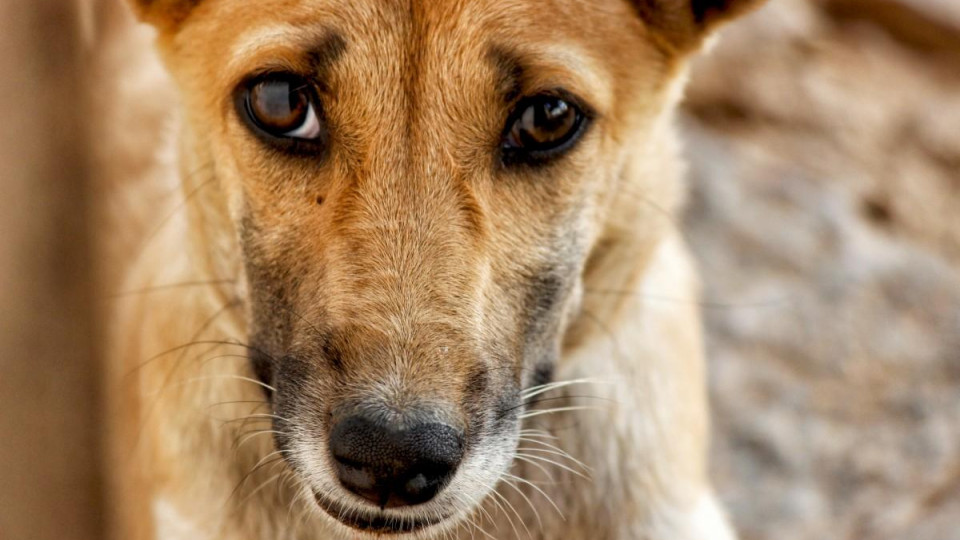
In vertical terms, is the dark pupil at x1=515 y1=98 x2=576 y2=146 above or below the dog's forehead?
below

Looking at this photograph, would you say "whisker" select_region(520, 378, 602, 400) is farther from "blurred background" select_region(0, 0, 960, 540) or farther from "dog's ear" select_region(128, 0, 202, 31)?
"blurred background" select_region(0, 0, 960, 540)

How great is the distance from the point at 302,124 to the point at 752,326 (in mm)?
3006

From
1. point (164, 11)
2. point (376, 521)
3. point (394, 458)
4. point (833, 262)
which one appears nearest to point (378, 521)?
point (376, 521)

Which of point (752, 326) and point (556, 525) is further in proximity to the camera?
point (752, 326)

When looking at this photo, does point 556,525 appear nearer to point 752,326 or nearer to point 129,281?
point 129,281

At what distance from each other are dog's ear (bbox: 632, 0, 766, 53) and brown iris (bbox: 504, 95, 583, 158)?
0.40 metres

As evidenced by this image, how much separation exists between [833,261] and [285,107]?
334cm

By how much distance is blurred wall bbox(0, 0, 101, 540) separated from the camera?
5.14 feet

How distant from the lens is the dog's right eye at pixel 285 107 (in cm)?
276

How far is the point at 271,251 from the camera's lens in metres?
2.84

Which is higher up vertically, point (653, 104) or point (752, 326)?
point (653, 104)

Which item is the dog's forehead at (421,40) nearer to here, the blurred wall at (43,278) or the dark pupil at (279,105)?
the dark pupil at (279,105)

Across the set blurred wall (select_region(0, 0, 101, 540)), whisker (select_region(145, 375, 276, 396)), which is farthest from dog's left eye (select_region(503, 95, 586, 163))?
blurred wall (select_region(0, 0, 101, 540))

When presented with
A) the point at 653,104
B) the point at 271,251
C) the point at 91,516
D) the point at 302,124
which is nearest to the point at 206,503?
the point at 271,251
